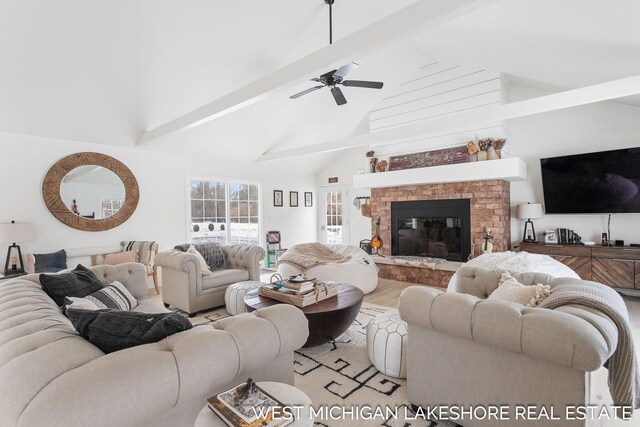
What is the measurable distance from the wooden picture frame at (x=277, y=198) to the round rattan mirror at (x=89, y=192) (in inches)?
117

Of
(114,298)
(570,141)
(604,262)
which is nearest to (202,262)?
(114,298)

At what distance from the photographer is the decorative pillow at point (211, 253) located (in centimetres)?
405

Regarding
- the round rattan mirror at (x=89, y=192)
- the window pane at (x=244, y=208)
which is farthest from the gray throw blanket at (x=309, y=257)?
the round rattan mirror at (x=89, y=192)

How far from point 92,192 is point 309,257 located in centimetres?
330

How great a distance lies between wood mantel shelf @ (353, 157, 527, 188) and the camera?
446 centimetres

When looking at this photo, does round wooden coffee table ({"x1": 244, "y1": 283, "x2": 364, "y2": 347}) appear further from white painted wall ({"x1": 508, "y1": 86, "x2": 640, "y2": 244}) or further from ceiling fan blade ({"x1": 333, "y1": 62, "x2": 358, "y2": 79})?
white painted wall ({"x1": 508, "y1": 86, "x2": 640, "y2": 244})

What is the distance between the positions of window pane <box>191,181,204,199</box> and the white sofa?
7.57 ft

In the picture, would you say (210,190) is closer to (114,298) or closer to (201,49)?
(201,49)

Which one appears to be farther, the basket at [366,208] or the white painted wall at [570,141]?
the basket at [366,208]

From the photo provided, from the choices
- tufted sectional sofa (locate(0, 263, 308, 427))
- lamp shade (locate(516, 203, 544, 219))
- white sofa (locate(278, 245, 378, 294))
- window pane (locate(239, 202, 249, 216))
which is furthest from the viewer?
window pane (locate(239, 202, 249, 216))

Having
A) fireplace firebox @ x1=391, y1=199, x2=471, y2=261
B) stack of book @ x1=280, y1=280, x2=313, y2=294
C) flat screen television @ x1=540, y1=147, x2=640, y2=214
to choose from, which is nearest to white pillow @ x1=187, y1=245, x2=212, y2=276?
stack of book @ x1=280, y1=280, x2=313, y2=294

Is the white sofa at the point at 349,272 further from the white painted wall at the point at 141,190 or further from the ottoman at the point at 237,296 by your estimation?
the white painted wall at the point at 141,190

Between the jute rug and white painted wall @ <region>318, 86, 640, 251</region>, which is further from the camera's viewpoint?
white painted wall @ <region>318, 86, 640, 251</region>

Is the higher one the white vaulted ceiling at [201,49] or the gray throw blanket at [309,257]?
the white vaulted ceiling at [201,49]
